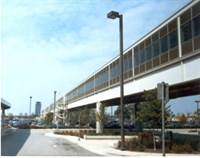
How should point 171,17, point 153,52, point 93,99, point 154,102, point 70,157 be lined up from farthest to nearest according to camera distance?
1. point 93,99
2. point 153,52
3. point 171,17
4. point 154,102
5. point 70,157

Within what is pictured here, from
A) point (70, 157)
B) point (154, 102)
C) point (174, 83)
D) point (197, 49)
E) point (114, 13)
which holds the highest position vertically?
point (114, 13)

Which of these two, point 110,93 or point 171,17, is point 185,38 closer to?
point 171,17

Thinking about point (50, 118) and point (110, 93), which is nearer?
point (110, 93)

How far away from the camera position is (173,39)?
2273cm

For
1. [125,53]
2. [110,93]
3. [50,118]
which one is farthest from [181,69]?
[50,118]

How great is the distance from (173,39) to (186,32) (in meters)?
1.72

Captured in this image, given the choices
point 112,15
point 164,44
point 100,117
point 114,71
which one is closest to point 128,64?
point 114,71

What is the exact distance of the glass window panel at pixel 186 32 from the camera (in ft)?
67.5

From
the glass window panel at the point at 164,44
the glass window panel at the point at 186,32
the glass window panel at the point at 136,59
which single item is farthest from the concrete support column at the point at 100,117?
the glass window panel at the point at 186,32

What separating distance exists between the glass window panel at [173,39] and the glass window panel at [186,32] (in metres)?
0.86

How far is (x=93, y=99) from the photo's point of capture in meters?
48.0

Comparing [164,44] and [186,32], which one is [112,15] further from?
[164,44]

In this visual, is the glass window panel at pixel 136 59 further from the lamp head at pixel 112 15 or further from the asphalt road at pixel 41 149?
the lamp head at pixel 112 15

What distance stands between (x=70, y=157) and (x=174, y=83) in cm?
922
